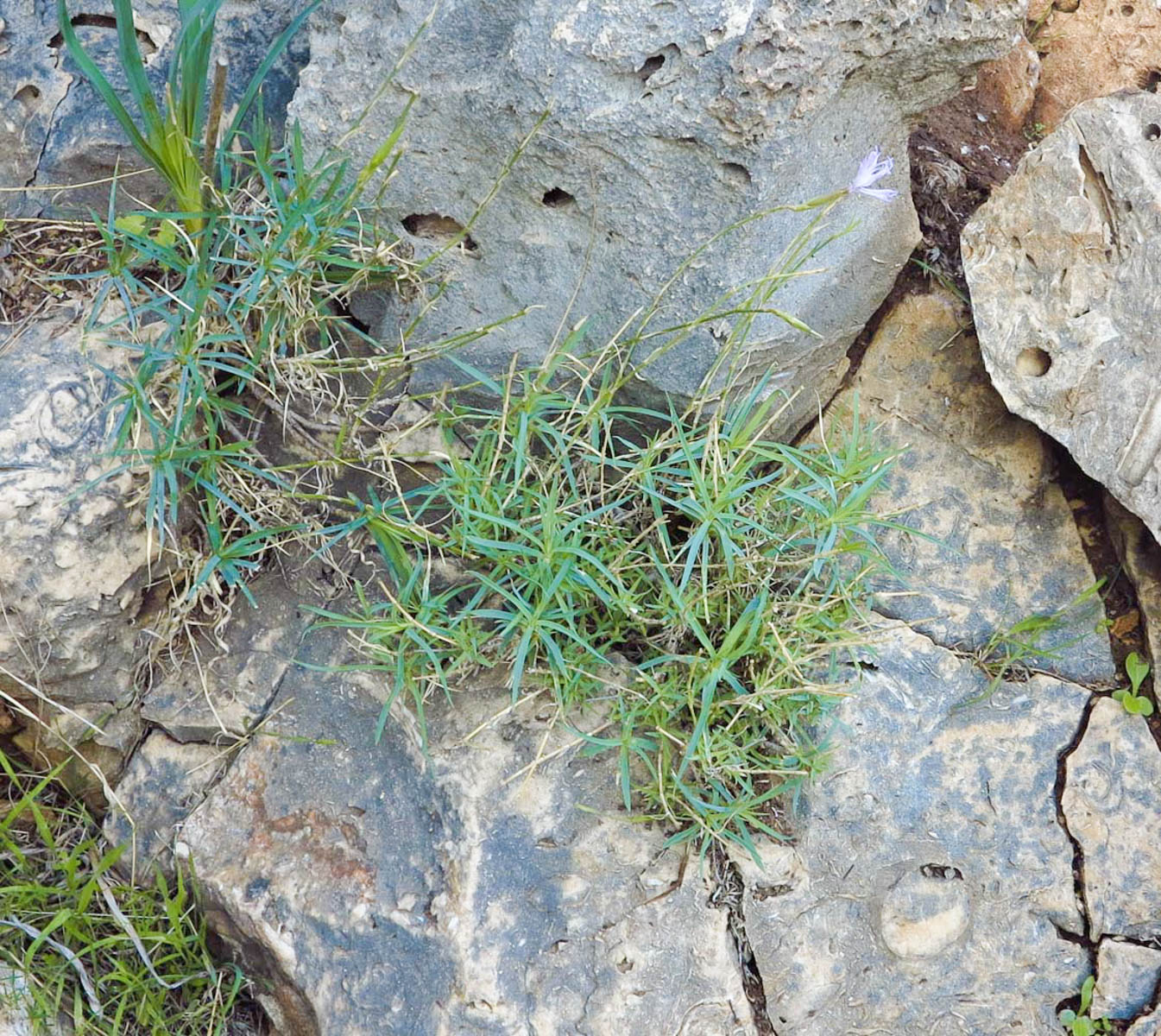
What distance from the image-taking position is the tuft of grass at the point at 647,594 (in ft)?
6.75

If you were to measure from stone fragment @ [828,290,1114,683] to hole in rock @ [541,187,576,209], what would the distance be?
2.29 feet

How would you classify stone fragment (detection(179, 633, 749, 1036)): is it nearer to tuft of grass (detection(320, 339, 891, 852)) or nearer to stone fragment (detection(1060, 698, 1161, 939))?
tuft of grass (detection(320, 339, 891, 852))

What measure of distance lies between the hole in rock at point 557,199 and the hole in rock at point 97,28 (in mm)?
897

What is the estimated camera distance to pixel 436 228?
2279 millimetres

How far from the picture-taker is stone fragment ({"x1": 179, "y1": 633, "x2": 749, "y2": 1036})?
201 centimetres

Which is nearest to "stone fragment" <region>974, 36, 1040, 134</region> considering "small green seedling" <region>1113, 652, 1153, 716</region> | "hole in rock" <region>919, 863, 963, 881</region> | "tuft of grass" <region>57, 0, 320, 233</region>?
"small green seedling" <region>1113, 652, 1153, 716</region>

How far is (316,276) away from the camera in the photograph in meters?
2.26

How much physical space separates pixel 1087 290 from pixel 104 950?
2286 mm

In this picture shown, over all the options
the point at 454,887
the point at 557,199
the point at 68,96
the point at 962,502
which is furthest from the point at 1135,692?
the point at 68,96

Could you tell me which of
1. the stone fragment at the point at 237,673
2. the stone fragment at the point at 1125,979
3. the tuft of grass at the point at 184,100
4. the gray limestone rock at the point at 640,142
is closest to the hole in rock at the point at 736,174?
the gray limestone rock at the point at 640,142

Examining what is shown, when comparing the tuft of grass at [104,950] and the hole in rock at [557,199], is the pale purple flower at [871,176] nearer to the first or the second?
the hole in rock at [557,199]

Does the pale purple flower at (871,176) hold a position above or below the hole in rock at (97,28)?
below

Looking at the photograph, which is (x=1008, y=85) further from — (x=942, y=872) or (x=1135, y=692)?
(x=942, y=872)

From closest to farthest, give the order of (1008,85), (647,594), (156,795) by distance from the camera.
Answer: (647,594) < (156,795) < (1008,85)
